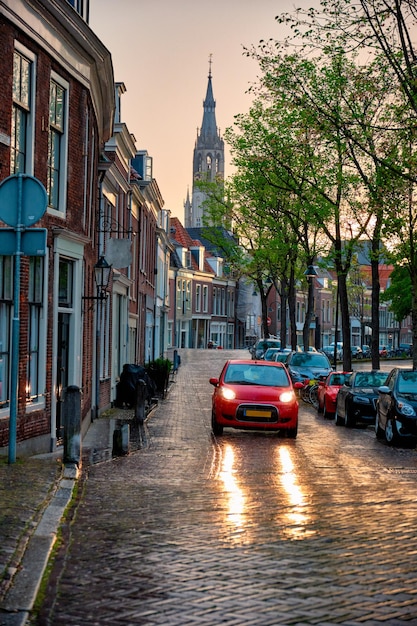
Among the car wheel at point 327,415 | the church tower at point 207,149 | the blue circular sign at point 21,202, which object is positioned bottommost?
the car wheel at point 327,415

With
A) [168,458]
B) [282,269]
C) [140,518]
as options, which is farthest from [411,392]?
[282,269]

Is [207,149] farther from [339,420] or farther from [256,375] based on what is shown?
[256,375]

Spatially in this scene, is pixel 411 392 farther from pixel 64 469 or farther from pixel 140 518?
pixel 140 518

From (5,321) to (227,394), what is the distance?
7234mm

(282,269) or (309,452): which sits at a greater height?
(282,269)

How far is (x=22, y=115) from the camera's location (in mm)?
14133

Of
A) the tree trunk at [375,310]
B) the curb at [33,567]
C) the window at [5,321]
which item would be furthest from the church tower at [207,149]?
the curb at [33,567]

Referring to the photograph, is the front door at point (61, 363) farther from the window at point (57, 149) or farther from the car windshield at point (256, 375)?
the car windshield at point (256, 375)

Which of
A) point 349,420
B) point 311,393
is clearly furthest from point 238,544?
point 311,393

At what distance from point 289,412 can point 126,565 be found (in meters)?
12.6

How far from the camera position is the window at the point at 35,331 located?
1476 cm

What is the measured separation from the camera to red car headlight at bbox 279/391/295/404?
19734 millimetres

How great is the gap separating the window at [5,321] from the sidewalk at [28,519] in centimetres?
109

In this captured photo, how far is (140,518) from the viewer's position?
30.7ft
